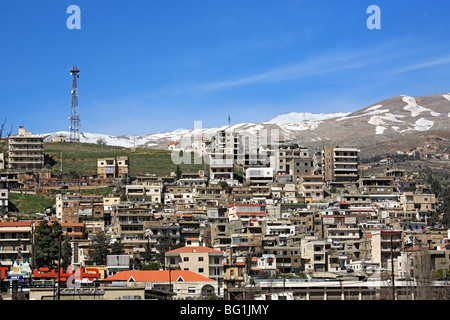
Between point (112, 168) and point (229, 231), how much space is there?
25623mm

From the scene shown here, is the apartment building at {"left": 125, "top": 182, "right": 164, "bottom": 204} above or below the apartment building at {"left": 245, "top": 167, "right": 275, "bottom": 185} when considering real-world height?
below

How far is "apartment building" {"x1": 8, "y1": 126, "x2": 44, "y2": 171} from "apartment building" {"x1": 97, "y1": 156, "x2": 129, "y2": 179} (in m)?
7.32

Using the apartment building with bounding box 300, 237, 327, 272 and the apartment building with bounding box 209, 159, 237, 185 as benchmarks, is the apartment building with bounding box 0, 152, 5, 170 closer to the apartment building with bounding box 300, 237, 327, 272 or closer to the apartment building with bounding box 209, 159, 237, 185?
the apartment building with bounding box 209, 159, 237, 185

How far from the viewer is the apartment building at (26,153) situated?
8019cm

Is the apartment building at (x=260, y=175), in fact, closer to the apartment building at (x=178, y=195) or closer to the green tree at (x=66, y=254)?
the apartment building at (x=178, y=195)

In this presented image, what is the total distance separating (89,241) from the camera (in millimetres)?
51219

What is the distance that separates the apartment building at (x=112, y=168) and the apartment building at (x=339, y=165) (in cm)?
1973

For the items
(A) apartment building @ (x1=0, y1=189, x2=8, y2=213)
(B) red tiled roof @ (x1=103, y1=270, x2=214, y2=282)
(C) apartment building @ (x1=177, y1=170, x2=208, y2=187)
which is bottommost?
(B) red tiled roof @ (x1=103, y1=270, x2=214, y2=282)

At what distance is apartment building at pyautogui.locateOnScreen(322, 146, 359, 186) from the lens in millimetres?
78125

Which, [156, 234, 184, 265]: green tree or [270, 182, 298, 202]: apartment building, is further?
[270, 182, 298, 202]: apartment building

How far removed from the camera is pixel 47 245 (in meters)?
47.5

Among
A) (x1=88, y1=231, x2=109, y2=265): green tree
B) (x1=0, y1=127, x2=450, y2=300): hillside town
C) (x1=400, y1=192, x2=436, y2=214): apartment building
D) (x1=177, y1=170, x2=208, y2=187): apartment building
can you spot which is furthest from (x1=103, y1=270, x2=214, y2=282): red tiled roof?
(x1=177, y1=170, x2=208, y2=187): apartment building

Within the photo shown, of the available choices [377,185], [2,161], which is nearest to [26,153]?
[2,161]
